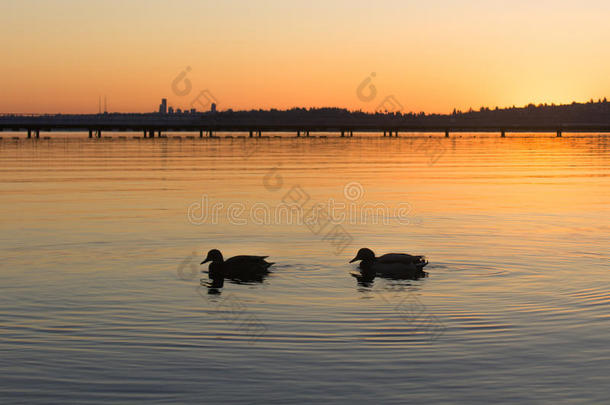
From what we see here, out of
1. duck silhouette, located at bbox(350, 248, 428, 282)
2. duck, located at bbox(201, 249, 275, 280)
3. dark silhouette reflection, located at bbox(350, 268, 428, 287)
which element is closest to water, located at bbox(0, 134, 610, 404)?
dark silhouette reflection, located at bbox(350, 268, 428, 287)

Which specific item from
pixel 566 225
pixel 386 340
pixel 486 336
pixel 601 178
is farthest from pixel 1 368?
pixel 601 178

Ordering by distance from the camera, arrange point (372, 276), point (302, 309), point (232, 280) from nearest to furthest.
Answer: point (302, 309) < point (372, 276) < point (232, 280)

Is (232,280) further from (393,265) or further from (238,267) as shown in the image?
(393,265)

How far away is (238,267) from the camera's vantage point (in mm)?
21750

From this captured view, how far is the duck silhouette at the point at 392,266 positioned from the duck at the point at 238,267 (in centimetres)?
239

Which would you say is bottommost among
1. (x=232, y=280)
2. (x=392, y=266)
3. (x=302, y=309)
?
(x=232, y=280)

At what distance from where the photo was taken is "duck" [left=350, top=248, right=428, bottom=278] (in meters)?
21.2

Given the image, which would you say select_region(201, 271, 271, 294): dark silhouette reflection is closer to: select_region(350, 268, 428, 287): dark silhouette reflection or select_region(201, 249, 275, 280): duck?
select_region(201, 249, 275, 280): duck

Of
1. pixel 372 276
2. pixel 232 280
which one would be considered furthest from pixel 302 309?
pixel 232 280

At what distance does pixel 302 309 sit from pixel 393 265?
4.84 m

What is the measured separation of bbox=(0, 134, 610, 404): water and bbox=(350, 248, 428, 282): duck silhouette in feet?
1.38

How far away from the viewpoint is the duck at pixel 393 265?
21.2 m

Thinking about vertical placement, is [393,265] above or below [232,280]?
above

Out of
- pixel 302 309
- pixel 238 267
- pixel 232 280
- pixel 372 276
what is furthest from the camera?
pixel 238 267
